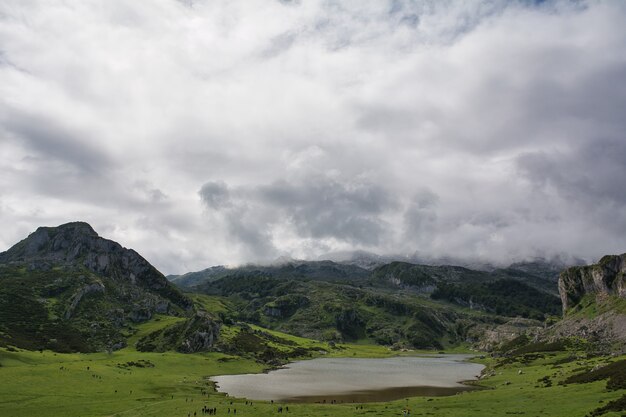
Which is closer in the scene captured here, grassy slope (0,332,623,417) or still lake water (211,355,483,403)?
grassy slope (0,332,623,417)

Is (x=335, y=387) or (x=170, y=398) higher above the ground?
(x=170, y=398)

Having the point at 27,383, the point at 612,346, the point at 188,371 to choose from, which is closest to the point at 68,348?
the point at 188,371

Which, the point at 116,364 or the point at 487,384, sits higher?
the point at 116,364

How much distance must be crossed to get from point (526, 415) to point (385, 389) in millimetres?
65873

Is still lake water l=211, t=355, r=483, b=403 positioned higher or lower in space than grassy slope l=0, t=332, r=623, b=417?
lower

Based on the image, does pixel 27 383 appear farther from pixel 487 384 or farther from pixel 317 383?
pixel 487 384

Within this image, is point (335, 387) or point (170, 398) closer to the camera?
point (170, 398)

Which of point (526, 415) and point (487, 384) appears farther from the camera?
point (487, 384)

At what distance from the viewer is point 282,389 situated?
5059 inches

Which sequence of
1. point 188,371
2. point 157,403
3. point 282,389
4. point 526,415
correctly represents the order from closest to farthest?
1. point 526,415
2. point 157,403
3. point 282,389
4. point 188,371

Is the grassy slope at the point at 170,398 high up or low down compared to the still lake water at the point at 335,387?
up

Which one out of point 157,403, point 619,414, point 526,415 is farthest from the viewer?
point 157,403

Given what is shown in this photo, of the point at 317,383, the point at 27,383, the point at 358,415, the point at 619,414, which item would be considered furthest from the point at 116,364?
the point at 619,414

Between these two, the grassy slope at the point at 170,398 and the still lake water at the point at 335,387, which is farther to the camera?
the still lake water at the point at 335,387
